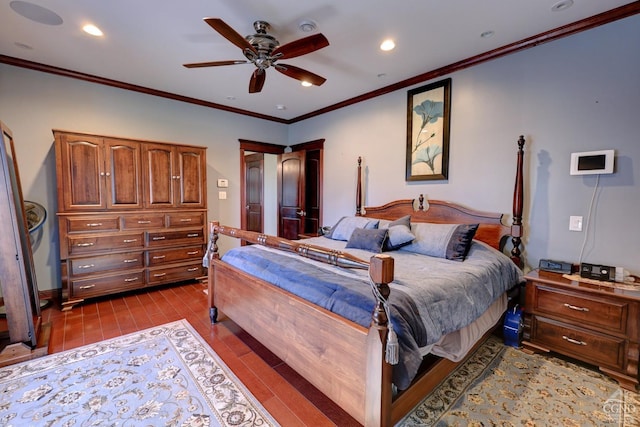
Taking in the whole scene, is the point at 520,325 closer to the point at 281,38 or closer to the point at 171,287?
the point at 281,38

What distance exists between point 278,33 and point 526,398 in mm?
3423

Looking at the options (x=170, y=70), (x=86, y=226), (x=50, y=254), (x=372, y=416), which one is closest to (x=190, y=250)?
(x=86, y=226)

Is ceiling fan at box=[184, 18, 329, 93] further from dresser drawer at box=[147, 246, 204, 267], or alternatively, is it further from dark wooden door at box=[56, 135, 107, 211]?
dresser drawer at box=[147, 246, 204, 267]

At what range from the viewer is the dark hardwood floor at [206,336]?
5.51 feet

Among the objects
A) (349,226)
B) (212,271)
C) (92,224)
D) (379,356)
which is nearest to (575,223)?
(349,226)

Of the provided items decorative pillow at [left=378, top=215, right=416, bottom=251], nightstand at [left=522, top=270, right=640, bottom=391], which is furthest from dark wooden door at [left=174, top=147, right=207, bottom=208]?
nightstand at [left=522, top=270, right=640, bottom=391]

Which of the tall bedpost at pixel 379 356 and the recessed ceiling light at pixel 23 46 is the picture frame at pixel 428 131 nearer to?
the tall bedpost at pixel 379 356

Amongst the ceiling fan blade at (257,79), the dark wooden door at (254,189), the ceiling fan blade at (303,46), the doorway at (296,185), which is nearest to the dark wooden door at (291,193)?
the doorway at (296,185)

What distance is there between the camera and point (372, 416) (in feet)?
4.23

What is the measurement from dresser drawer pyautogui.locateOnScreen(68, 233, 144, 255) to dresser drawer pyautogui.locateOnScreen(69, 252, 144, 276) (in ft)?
0.30

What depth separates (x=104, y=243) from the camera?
329cm

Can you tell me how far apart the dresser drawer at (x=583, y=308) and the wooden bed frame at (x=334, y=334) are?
479mm

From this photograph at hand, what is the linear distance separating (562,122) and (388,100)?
1936mm

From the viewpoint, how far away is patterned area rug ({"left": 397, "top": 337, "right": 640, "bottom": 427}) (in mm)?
1602
